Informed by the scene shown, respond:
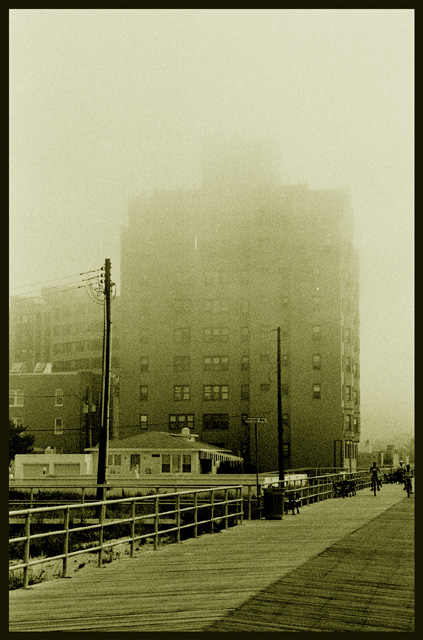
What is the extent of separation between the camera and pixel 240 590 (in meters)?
10.9

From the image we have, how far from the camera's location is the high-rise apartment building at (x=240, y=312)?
316 ft

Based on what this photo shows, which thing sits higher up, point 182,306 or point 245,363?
point 182,306

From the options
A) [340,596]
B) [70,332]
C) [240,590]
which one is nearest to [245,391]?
[70,332]

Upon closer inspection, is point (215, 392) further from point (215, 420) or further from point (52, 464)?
point (52, 464)

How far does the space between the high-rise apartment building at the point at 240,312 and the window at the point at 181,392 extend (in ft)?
0.38

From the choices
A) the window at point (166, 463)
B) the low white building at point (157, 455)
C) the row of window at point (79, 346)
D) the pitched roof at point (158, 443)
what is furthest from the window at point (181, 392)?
the pitched roof at point (158, 443)

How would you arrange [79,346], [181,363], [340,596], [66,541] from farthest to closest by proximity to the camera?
[79,346], [181,363], [66,541], [340,596]

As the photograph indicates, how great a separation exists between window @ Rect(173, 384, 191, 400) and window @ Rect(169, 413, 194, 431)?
5.85ft

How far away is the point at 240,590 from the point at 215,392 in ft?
286

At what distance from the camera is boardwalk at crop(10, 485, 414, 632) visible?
8.82 m

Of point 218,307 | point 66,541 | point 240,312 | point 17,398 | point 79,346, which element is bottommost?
point 66,541

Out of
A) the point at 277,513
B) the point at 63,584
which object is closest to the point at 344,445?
the point at 277,513

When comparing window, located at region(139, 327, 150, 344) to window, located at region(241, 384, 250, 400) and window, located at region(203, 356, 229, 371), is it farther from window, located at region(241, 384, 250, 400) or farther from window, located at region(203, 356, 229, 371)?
window, located at region(241, 384, 250, 400)

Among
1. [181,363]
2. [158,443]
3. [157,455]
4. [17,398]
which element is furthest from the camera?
[181,363]
